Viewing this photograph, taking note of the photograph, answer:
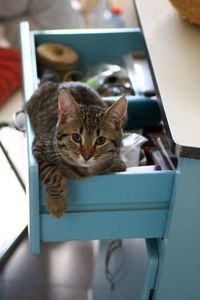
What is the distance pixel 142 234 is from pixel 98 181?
178 mm

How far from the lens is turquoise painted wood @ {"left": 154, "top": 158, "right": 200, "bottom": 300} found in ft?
2.81

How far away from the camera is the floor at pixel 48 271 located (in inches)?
55.6

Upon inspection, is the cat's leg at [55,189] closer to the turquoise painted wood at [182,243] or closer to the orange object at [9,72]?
the turquoise painted wood at [182,243]

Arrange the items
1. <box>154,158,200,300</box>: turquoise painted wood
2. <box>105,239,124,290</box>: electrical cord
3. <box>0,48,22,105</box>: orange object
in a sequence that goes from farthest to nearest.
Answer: <box>0,48,22,105</box>: orange object < <box>105,239,124,290</box>: electrical cord < <box>154,158,200,300</box>: turquoise painted wood

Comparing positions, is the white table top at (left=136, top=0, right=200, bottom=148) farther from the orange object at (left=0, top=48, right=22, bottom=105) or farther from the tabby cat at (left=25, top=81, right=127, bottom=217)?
the orange object at (left=0, top=48, right=22, bottom=105)

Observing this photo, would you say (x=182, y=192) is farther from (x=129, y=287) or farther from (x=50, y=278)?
(x=50, y=278)

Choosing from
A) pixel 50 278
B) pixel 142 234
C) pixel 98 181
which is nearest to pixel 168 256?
pixel 142 234

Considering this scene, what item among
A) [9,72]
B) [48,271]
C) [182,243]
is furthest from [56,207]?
[9,72]

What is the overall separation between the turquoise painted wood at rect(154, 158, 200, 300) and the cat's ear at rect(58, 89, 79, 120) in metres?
0.24

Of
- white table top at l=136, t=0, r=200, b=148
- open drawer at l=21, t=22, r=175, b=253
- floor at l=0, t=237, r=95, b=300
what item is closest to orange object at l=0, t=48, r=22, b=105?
floor at l=0, t=237, r=95, b=300

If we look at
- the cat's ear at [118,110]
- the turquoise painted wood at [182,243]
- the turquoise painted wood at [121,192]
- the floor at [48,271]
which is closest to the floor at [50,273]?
the floor at [48,271]

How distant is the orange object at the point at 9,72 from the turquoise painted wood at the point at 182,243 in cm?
110

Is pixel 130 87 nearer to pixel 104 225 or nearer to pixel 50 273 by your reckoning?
pixel 104 225

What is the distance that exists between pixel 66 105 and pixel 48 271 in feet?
2.53
